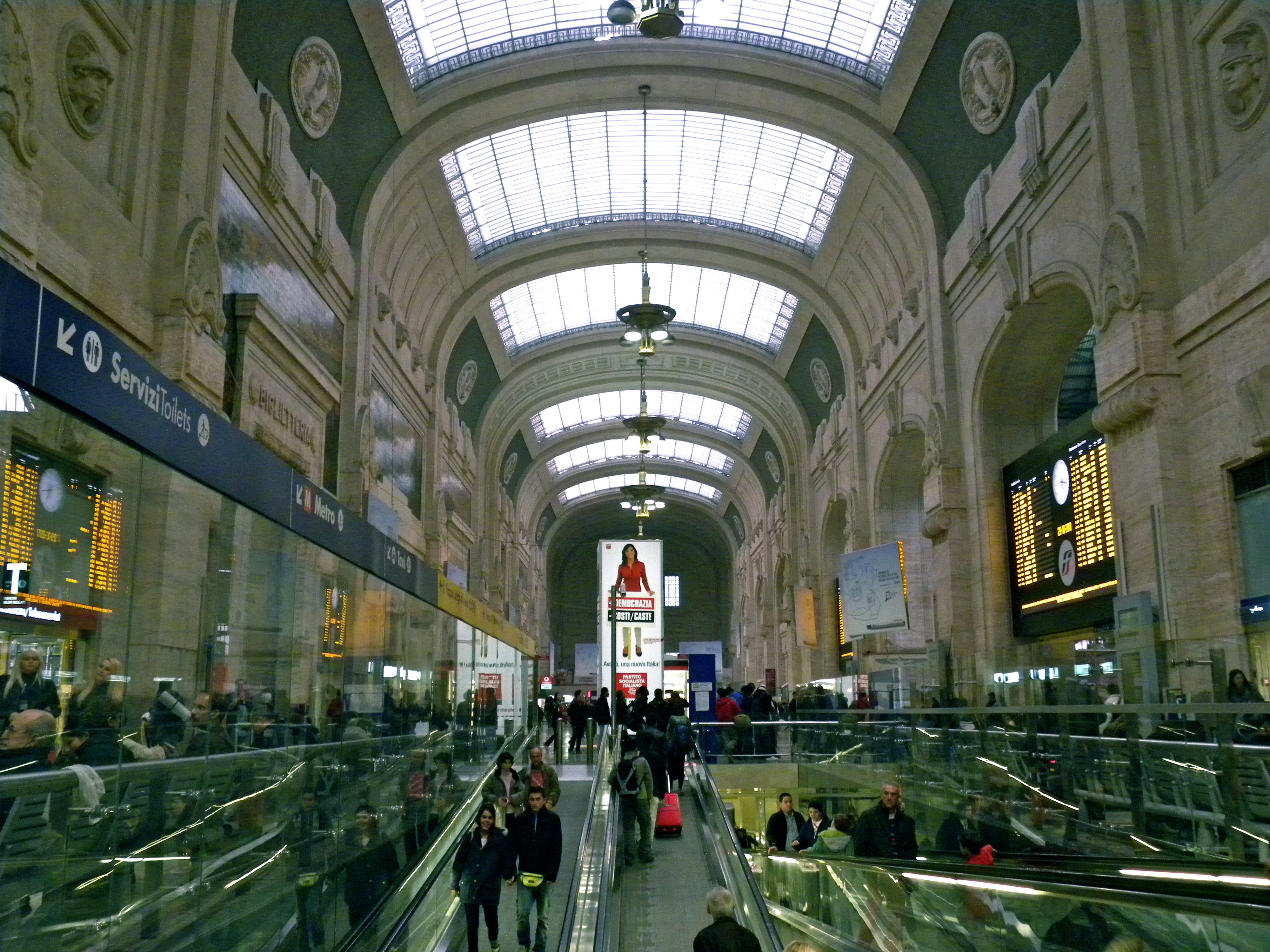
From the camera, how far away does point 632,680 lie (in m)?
28.2

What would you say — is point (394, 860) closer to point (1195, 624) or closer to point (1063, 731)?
point (1063, 731)

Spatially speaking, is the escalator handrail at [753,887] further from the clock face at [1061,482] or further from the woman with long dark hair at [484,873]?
the clock face at [1061,482]

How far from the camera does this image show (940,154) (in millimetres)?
19328

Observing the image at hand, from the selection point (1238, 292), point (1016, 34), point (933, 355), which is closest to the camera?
point (1238, 292)

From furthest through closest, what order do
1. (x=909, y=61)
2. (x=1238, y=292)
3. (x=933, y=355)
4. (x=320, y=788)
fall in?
(x=933, y=355)
(x=909, y=61)
(x=1238, y=292)
(x=320, y=788)

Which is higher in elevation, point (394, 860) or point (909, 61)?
point (909, 61)

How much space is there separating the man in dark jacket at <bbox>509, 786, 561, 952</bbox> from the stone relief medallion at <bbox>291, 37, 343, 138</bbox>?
11411 millimetres

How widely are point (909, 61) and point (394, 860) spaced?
51.4 ft

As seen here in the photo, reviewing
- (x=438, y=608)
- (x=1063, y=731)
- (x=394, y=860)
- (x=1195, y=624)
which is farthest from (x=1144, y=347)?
(x=394, y=860)

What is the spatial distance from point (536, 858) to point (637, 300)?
26.9 metres

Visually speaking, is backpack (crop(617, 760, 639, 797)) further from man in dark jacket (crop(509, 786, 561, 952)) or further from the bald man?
the bald man

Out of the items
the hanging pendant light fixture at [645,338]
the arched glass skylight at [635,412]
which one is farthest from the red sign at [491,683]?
the arched glass skylight at [635,412]

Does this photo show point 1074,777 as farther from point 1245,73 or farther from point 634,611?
point 634,611

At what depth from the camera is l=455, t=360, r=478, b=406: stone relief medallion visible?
30359mm
